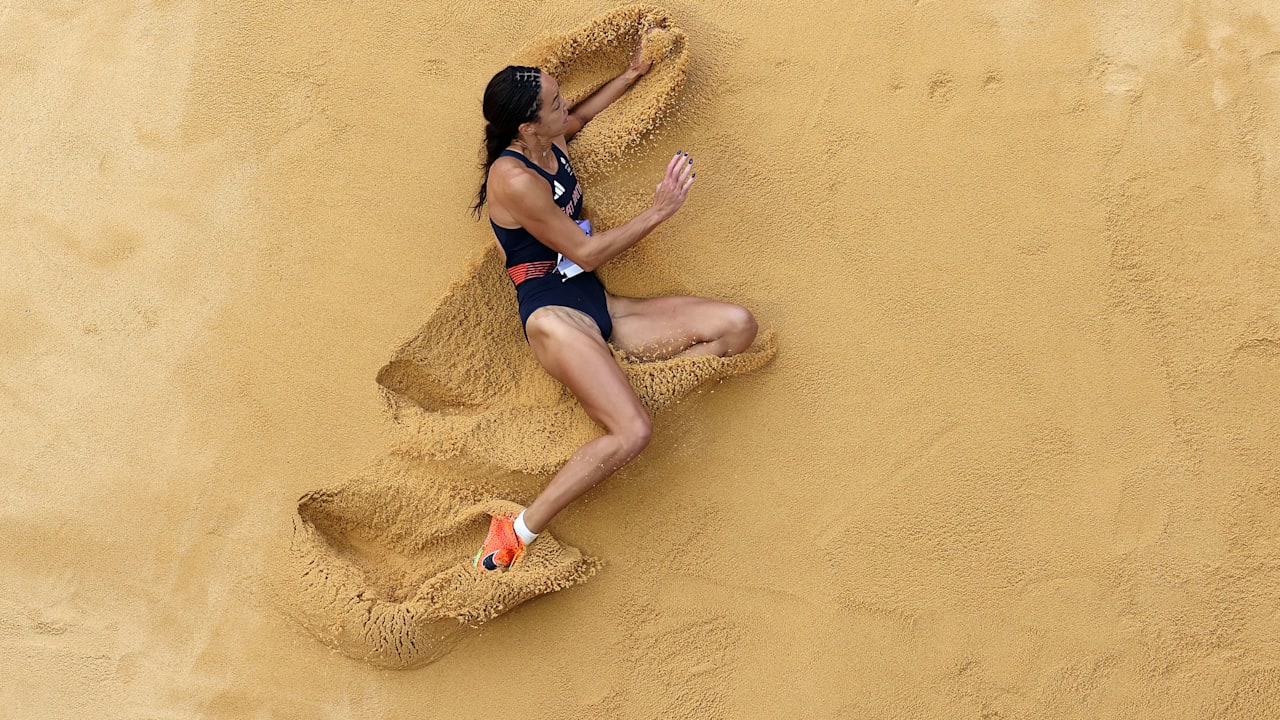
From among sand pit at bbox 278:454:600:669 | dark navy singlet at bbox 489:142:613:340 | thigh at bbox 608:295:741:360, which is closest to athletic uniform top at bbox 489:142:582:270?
dark navy singlet at bbox 489:142:613:340


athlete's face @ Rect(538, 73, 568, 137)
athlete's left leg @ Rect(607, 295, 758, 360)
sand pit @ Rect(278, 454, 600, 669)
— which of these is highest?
athlete's face @ Rect(538, 73, 568, 137)

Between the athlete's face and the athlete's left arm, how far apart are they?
0.30 m

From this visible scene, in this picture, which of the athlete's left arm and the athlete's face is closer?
the athlete's face

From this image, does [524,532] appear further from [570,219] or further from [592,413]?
[570,219]

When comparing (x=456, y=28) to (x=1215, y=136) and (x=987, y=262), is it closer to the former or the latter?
(x=987, y=262)

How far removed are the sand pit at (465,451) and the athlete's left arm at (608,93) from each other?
3 centimetres

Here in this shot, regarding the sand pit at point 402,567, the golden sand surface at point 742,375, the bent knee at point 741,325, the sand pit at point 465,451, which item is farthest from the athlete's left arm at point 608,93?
the sand pit at point 402,567

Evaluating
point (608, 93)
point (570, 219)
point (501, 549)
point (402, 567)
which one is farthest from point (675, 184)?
point (402, 567)

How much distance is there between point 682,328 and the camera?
301cm

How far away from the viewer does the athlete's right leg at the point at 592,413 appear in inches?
111

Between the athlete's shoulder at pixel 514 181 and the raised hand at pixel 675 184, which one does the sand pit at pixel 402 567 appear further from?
the raised hand at pixel 675 184

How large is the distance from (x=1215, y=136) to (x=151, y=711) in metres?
3.77

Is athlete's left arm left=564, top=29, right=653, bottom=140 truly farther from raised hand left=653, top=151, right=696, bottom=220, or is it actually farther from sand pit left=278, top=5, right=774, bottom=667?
raised hand left=653, top=151, right=696, bottom=220

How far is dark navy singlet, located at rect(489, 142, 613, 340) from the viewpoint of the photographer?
2.91 m
